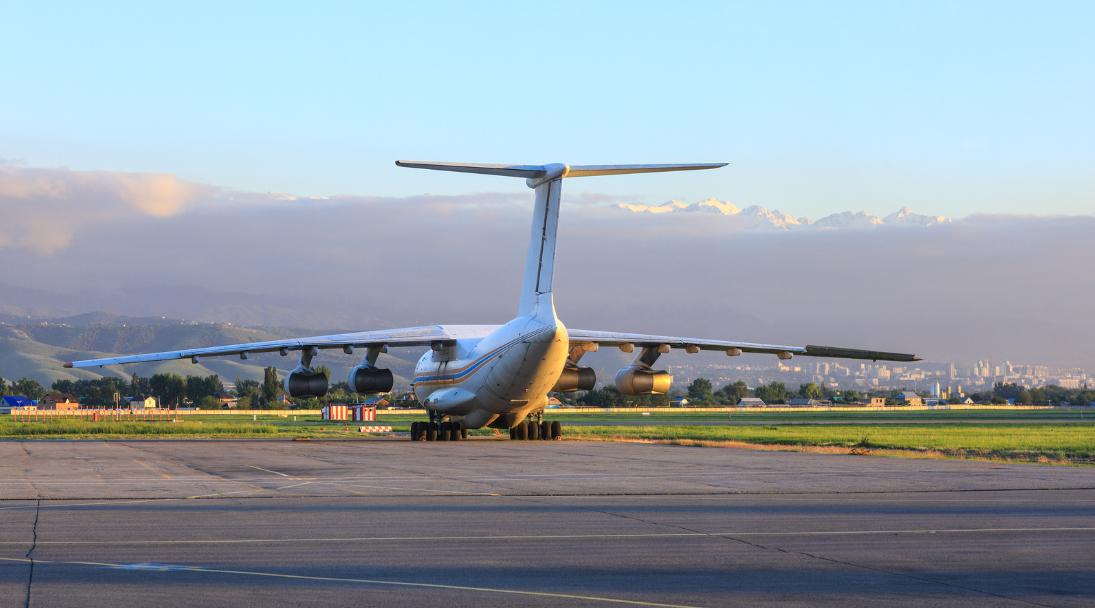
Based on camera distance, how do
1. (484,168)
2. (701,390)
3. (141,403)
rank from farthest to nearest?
(701,390) → (141,403) → (484,168)

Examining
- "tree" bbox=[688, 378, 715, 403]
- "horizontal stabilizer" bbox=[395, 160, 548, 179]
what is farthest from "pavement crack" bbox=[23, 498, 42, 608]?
"tree" bbox=[688, 378, 715, 403]

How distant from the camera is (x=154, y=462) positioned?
2691 cm

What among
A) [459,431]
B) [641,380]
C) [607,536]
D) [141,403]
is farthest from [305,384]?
[141,403]

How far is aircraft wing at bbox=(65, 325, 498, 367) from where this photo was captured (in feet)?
114

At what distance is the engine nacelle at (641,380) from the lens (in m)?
38.6

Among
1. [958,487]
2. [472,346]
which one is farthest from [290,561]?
[472,346]

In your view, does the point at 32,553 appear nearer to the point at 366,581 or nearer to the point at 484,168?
the point at 366,581

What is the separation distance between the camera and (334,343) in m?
37.5

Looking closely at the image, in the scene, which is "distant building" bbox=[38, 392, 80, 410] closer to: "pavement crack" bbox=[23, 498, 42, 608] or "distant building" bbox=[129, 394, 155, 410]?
"distant building" bbox=[129, 394, 155, 410]

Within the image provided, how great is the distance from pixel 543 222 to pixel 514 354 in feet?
14.3

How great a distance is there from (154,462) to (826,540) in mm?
20055

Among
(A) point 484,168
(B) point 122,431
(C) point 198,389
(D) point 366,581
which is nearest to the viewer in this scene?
(D) point 366,581

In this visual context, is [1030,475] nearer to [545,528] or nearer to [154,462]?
[545,528]

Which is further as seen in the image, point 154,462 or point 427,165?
point 427,165
